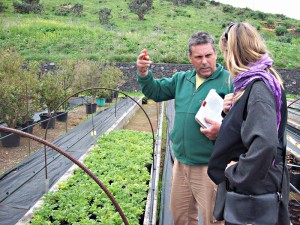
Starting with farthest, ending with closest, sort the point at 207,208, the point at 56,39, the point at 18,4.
Result: 1. the point at 18,4
2. the point at 56,39
3. the point at 207,208

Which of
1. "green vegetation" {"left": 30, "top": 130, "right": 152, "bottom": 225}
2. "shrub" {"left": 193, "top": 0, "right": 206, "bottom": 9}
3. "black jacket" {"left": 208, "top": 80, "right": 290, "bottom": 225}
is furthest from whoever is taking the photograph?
"shrub" {"left": 193, "top": 0, "right": 206, "bottom": 9}

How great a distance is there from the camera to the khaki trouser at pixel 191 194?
213 cm

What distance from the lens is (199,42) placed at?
2.20 meters

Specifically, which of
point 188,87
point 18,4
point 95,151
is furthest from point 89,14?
point 188,87

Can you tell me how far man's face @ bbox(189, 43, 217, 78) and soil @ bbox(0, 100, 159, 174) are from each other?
4013 mm

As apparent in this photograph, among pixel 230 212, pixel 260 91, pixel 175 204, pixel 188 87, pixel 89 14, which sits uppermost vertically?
pixel 89 14

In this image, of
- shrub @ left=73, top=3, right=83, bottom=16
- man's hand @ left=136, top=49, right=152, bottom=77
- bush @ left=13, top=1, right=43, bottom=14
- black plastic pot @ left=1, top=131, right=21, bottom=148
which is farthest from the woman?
shrub @ left=73, top=3, right=83, bottom=16

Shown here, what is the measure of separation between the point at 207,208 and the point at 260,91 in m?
1.14

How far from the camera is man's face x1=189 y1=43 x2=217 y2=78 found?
2193 mm

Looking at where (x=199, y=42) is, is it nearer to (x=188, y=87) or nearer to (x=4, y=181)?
(x=188, y=87)

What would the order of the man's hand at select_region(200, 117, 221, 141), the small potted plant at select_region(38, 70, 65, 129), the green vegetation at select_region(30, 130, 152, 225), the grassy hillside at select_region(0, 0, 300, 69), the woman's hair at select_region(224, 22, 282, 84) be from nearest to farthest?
1. the woman's hair at select_region(224, 22, 282, 84)
2. the man's hand at select_region(200, 117, 221, 141)
3. the green vegetation at select_region(30, 130, 152, 225)
4. the small potted plant at select_region(38, 70, 65, 129)
5. the grassy hillside at select_region(0, 0, 300, 69)

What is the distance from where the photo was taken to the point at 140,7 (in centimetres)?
3206

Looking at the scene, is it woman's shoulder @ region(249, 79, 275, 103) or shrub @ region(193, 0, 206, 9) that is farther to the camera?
shrub @ region(193, 0, 206, 9)

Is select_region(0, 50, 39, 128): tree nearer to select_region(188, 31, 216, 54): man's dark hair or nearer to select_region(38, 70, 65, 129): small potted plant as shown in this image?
select_region(38, 70, 65, 129): small potted plant
